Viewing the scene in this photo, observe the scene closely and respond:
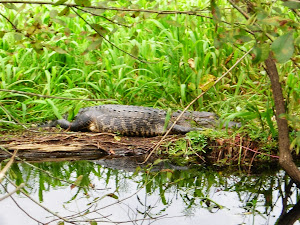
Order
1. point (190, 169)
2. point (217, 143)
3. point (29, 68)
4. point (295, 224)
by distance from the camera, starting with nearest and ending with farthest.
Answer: point (295, 224) < point (190, 169) < point (217, 143) < point (29, 68)

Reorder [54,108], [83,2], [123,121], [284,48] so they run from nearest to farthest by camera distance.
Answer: [284,48] → [83,2] → [54,108] → [123,121]

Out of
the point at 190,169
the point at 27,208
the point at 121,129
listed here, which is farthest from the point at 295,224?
the point at 121,129

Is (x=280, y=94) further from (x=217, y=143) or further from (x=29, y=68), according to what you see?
(x=29, y=68)

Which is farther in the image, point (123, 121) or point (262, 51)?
point (123, 121)

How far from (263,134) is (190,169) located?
0.81 meters

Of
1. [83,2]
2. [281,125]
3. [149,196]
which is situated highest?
[83,2]

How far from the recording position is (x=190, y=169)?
4719mm

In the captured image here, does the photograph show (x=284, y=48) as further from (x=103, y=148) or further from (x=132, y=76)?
(x=132, y=76)

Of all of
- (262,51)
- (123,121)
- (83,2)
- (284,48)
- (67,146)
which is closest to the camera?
(284,48)

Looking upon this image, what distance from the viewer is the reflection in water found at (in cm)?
345

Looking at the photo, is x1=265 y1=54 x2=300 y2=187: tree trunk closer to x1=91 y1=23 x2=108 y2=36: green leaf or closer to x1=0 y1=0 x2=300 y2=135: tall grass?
x1=91 y1=23 x2=108 y2=36: green leaf

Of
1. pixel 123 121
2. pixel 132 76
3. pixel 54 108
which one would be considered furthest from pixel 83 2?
pixel 132 76

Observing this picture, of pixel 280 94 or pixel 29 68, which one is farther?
pixel 29 68

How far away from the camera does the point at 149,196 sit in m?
3.88
